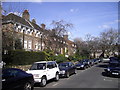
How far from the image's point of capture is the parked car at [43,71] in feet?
31.1

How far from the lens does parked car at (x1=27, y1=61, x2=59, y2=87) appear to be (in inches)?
374

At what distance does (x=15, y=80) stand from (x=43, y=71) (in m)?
2.85

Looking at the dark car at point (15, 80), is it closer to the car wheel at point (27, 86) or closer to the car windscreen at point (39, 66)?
the car wheel at point (27, 86)

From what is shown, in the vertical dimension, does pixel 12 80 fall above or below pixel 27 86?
above

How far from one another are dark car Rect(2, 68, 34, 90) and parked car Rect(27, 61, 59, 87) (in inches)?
41.5

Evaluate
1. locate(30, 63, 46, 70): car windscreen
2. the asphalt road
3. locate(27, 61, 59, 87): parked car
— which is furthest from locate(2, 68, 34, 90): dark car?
locate(30, 63, 46, 70): car windscreen

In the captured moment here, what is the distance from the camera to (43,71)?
9883mm

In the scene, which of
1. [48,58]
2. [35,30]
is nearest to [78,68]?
[48,58]

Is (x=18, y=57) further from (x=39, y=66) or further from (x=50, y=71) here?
(x=50, y=71)

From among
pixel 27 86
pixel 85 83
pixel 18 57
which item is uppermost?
pixel 18 57

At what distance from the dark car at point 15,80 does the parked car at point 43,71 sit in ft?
3.46

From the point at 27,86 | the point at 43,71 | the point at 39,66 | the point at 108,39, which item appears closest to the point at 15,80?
the point at 27,86

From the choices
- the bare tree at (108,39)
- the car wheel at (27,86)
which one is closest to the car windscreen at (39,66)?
the car wheel at (27,86)

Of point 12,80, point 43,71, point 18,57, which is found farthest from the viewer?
point 18,57
